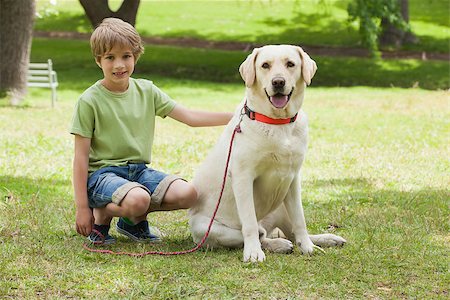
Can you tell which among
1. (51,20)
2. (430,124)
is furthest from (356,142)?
(51,20)

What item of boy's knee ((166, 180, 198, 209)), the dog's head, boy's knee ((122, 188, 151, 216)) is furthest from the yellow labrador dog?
boy's knee ((122, 188, 151, 216))

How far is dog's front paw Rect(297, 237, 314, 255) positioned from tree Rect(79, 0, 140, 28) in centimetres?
1590

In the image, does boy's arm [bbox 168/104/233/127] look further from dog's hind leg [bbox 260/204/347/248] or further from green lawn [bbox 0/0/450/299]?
green lawn [bbox 0/0/450/299]

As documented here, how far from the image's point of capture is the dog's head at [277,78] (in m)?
4.64

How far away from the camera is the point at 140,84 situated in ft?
17.6

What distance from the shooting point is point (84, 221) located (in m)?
5.01

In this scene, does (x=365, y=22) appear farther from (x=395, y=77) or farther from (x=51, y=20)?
Answer: (x=51, y=20)

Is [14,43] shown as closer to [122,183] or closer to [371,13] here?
[371,13]

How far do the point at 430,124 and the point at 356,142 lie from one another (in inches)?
82.0

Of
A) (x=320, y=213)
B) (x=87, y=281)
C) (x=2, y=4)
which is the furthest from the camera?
(x=2, y=4)

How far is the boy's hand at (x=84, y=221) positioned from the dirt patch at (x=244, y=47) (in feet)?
67.5

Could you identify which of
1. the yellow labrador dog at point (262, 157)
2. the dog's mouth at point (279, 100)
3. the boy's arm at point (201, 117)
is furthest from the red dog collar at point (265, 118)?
the boy's arm at point (201, 117)

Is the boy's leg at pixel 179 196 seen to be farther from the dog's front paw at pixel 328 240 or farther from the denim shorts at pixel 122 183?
the dog's front paw at pixel 328 240

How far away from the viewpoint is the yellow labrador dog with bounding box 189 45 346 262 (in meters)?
4.70
